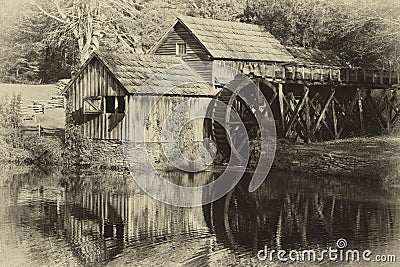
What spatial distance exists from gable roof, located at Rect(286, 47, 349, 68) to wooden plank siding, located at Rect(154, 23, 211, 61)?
502 cm

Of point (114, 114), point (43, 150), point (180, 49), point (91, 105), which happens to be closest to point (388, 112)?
point (180, 49)

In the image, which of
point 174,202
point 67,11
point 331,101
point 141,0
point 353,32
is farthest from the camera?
point 141,0

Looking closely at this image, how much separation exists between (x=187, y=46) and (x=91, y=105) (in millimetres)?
6855

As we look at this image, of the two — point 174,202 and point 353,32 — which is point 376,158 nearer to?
point 174,202

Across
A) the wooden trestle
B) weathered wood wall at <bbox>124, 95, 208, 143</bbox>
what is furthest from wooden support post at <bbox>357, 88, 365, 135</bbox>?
weathered wood wall at <bbox>124, 95, 208, 143</bbox>

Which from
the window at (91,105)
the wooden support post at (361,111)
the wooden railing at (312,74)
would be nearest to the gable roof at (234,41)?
the wooden railing at (312,74)

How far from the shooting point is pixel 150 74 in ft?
87.4

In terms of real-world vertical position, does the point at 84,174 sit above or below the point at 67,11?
below

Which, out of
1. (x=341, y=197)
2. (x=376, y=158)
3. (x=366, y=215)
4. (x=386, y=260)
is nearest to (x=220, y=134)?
(x=376, y=158)

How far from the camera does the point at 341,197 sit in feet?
63.9

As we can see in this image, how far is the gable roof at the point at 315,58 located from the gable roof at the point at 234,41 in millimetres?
501

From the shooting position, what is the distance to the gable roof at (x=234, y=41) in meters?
30.8

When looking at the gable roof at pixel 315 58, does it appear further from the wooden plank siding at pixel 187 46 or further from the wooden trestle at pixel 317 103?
the wooden plank siding at pixel 187 46

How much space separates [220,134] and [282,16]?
1152cm
